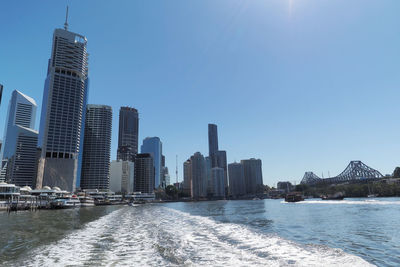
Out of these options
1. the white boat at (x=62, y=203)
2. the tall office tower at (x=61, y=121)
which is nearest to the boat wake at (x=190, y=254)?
the white boat at (x=62, y=203)

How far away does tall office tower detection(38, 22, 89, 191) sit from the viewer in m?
165

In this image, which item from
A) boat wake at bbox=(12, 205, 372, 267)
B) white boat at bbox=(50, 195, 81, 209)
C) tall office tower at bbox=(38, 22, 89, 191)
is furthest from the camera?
tall office tower at bbox=(38, 22, 89, 191)

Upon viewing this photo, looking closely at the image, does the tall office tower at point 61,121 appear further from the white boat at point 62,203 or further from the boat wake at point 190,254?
the boat wake at point 190,254

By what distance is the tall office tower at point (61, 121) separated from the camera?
165 meters

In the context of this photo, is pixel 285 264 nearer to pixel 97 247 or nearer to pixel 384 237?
pixel 97 247

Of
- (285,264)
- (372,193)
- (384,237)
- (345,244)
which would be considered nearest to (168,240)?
(285,264)

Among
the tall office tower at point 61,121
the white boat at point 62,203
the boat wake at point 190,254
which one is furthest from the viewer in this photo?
the tall office tower at point 61,121

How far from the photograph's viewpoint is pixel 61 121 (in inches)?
6836

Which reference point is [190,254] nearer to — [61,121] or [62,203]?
[62,203]

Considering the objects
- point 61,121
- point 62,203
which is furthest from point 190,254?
point 61,121

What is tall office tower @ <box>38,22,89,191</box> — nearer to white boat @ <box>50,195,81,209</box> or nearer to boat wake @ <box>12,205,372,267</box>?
white boat @ <box>50,195,81,209</box>

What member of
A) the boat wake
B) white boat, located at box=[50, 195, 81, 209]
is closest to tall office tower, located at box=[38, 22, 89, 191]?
white boat, located at box=[50, 195, 81, 209]

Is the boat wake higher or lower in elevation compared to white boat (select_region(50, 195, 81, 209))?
higher

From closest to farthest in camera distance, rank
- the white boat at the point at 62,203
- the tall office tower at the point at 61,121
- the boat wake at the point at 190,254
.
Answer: the boat wake at the point at 190,254 < the white boat at the point at 62,203 < the tall office tower at the point at 61,121
